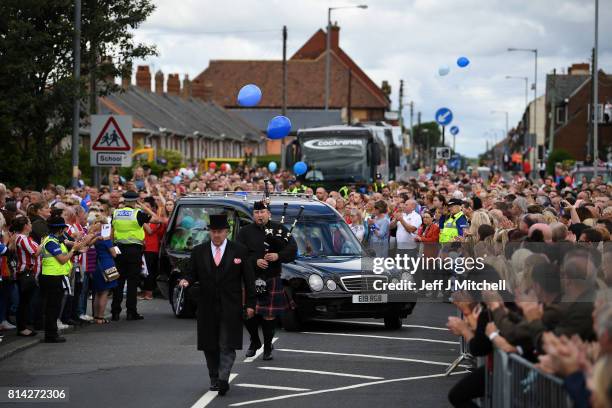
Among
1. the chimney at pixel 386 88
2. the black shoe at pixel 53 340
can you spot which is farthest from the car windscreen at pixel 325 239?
the chimney at pixel 386 88

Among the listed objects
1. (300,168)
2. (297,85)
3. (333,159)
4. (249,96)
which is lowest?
(300,168)

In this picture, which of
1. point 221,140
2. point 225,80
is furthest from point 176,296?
point 225,80

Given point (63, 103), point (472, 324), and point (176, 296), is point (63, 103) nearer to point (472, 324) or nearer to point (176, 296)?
point (176, 296)

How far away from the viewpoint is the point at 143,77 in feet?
329

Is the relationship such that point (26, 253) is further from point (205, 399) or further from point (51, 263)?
point (205, 399)

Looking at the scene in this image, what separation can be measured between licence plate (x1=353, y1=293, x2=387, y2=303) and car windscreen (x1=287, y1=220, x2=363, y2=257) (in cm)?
115

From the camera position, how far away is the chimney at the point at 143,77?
327 feet

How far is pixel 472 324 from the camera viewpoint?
9305mm

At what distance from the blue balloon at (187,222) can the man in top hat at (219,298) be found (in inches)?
303

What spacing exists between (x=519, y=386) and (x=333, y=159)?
115 ft

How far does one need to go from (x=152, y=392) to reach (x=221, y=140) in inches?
3612

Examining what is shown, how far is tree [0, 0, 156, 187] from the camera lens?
1080 inches

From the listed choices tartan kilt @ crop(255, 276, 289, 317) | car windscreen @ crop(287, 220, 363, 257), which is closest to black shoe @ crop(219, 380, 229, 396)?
tartan kilt @ crop(255, 276, 289, 317)

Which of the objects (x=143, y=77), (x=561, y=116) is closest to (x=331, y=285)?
(x=143, y=77)
